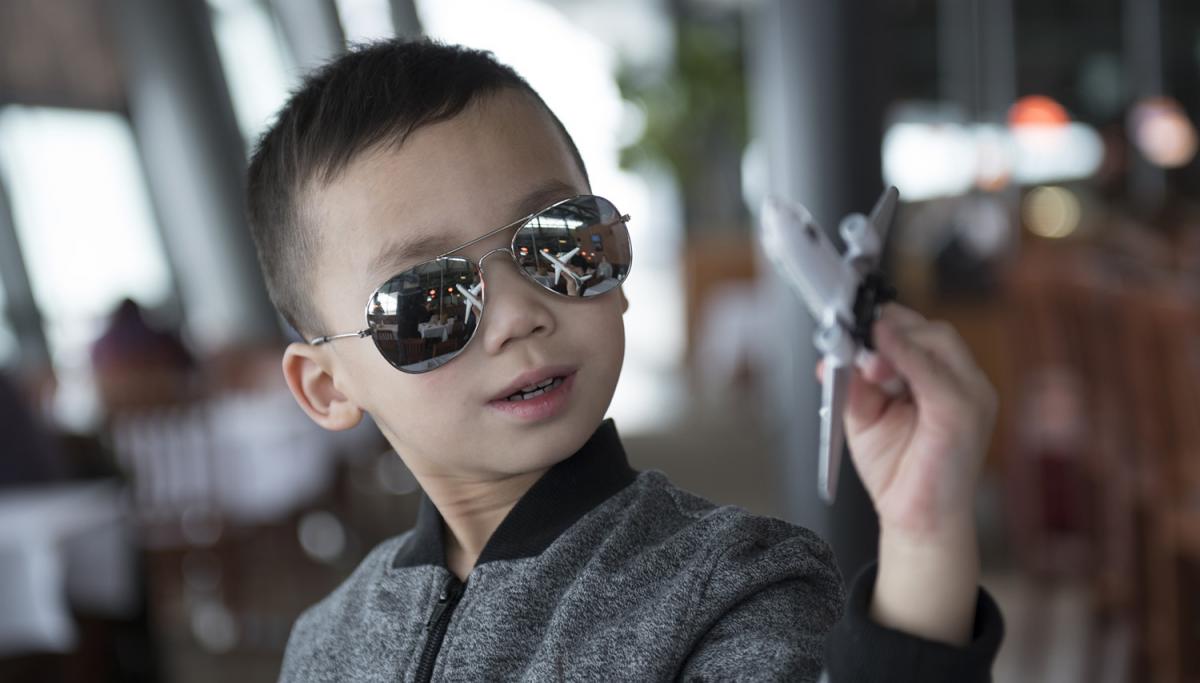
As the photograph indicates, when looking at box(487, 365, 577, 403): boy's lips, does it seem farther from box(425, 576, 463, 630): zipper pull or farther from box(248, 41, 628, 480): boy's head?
box(425, 576, 463, 630): zipper pull

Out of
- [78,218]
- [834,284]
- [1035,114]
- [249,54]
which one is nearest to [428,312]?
[834,284]

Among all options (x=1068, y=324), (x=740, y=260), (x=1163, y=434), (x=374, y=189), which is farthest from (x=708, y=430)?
(x=374, y=189)

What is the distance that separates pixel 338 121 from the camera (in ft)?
2.61

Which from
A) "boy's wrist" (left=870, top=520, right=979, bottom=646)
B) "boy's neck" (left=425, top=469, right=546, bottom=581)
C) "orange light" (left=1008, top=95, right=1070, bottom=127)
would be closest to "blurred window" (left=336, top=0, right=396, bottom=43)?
"orange light" (left=1008, top=95, right=1070, bottom=127)

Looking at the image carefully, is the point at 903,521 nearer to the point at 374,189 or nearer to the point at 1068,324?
the point at 374,189

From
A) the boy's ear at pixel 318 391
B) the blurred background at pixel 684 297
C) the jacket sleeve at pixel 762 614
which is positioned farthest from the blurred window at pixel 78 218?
the jacket sleeve at pixel 762 614

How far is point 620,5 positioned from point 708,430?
7.52 meters

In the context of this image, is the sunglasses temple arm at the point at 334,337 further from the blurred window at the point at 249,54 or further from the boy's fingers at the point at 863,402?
the blurred window at the point at 249,54

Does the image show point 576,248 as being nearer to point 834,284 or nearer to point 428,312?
point 428,312

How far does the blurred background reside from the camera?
2.68m

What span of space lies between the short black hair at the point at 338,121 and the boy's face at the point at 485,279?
1cm

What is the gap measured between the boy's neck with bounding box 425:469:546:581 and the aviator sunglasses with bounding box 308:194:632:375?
0.11 m

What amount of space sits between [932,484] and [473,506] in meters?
0.36

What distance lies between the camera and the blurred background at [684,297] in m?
2.68
